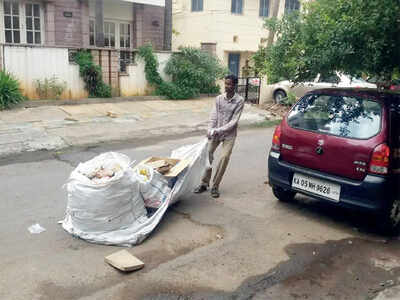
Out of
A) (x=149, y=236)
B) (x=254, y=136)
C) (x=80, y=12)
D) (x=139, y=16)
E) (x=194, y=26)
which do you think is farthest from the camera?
(x=194, y=26)

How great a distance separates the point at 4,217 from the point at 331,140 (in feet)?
12.8

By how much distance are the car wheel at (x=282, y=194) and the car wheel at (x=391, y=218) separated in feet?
4.41

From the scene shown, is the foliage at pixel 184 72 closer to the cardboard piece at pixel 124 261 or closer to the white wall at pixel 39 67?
the white wall at pixel 39 67

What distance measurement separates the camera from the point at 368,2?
20.4 ft

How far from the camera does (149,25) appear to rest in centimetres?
1811

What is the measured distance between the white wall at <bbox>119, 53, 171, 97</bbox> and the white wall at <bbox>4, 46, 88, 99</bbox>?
1.53 m

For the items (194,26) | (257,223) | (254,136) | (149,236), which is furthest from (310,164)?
(194,26)

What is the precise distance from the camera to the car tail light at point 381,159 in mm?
4492

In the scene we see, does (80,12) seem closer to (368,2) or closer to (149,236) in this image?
(368,2)

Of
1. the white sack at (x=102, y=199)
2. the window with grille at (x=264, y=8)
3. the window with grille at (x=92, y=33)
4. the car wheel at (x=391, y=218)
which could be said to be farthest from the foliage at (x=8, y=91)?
the window with grille at (x=264, y=8)

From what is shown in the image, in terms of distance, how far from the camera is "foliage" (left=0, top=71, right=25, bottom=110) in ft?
37.0

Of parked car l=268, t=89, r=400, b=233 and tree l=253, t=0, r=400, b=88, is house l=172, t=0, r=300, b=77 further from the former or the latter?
parked car l=268, t=89, r=400, b=233

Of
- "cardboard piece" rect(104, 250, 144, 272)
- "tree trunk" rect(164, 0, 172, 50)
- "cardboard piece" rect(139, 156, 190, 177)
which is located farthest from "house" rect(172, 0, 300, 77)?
"cardboard piece" rect(104, 250, 144, 272)

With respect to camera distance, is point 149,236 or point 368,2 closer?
point 149,236
